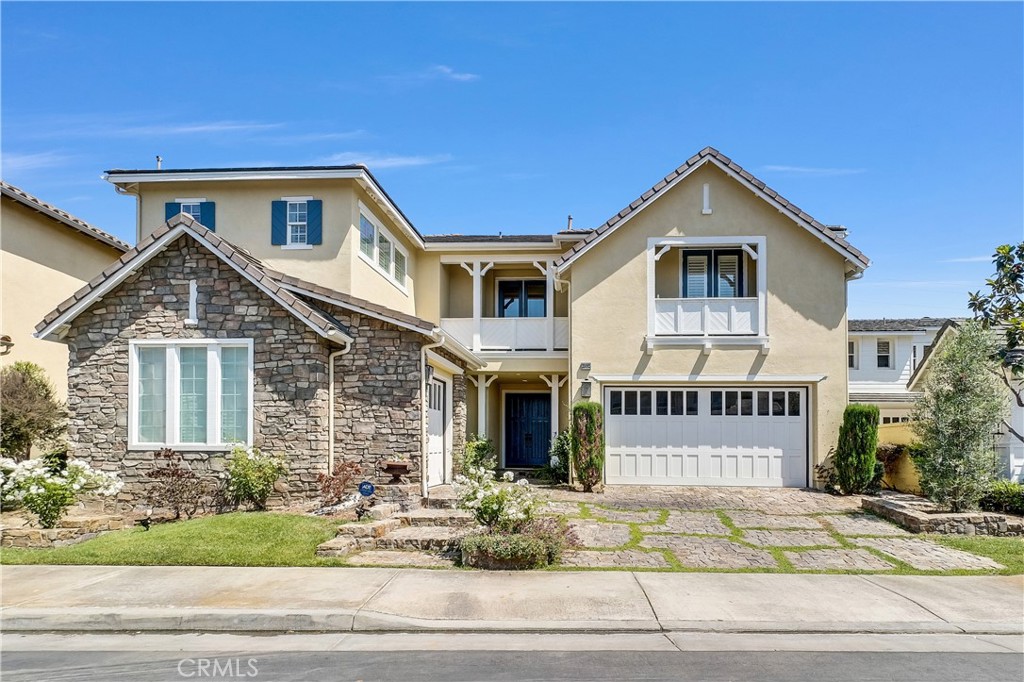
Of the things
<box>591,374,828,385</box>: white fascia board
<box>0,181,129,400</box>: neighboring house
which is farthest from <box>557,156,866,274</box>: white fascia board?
<box>0,181,129,400</box>: neighboring house

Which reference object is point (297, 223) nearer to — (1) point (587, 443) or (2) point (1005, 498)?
(1) point (587, 443)

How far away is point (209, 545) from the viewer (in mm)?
10273

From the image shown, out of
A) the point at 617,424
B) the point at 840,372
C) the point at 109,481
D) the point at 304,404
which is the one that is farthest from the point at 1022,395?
the point at 109,481

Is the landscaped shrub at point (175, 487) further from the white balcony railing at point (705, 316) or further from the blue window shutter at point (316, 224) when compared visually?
the white balcony railing at point (705, 316)

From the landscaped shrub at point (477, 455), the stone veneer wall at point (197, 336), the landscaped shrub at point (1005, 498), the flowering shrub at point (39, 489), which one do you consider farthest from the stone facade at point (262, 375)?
the landscaped shrub at point (1005, 498)

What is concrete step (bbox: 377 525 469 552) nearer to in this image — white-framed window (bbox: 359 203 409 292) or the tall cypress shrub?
white-framed window (bbox: 359 203 409 292)

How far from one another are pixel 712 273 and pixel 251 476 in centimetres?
1133

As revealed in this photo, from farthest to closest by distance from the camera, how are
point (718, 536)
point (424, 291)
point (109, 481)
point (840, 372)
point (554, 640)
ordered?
point (424, 291) → point (840, 372) → point (109, 481) → point (718, 536) → point (554, 640)

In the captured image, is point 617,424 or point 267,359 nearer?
point 267,359

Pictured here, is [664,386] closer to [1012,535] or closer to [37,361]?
[1012,535]

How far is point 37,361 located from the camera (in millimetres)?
18234

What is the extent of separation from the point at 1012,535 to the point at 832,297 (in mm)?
6588

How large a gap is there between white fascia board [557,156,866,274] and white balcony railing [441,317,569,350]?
285cm

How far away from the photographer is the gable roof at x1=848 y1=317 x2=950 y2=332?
32094 mm
